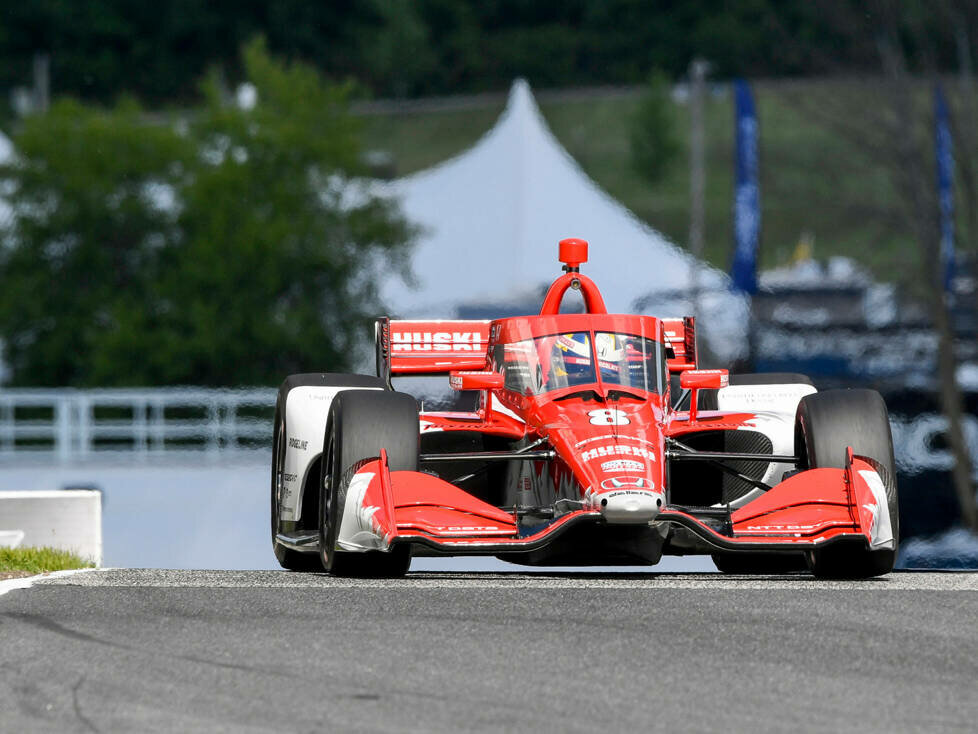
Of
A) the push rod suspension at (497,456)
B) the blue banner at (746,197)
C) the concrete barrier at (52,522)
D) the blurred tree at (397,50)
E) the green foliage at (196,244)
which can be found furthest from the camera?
the blurred tree at (397,50)

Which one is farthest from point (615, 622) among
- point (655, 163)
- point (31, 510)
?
point (655, 163)

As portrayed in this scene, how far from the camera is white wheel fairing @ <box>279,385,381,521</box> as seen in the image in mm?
10336

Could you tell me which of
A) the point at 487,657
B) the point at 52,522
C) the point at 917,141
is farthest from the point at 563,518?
the point at 917,141

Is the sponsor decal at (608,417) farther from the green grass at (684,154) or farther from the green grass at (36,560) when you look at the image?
the green grass at (684,154)

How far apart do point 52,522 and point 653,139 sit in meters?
53.2

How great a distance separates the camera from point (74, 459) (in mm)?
27203

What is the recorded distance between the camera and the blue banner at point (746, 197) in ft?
83.8

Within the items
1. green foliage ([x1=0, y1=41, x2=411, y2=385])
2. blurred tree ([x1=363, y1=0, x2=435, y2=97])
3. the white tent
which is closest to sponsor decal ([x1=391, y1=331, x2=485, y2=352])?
the white tent

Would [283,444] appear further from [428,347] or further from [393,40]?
[393,40]

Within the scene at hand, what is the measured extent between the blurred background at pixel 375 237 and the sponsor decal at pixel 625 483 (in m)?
16.7

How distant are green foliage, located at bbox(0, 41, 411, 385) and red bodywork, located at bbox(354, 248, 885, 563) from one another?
26.6m

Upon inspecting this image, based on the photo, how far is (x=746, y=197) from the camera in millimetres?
26047

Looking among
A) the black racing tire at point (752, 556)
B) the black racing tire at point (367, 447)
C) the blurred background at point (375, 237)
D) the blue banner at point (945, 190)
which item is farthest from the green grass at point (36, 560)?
the blue banner at point (945, 190)

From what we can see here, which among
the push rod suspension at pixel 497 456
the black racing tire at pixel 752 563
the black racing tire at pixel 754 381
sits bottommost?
the black racing tire at pixel 752 563
